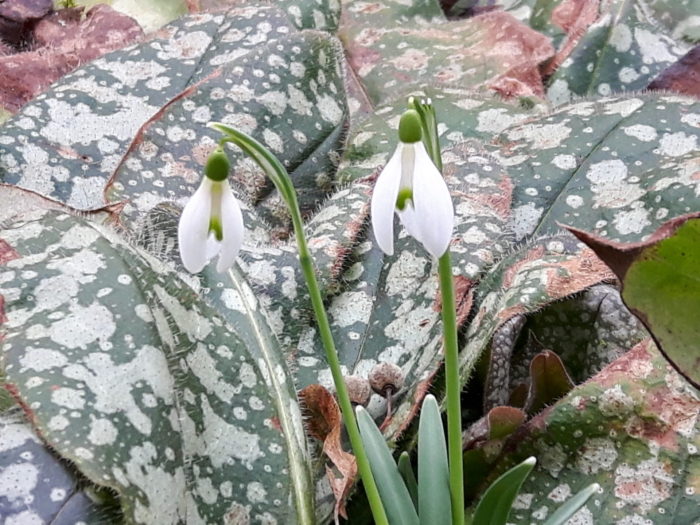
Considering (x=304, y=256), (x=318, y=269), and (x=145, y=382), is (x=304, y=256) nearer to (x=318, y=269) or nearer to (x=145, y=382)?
(x=145, y=382)

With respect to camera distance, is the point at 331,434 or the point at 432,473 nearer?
the point at 432,473

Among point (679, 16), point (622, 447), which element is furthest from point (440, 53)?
point (622, 447)

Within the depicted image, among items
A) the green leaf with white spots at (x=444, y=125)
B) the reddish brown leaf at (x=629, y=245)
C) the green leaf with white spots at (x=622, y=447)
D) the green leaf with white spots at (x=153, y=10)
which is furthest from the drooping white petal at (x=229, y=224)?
the green leaf with white spots at (x=153, y=10)

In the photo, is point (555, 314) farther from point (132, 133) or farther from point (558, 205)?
point (132, 133)

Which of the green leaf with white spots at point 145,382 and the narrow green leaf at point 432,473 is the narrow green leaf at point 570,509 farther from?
the green leaf with white spots at point 145,382

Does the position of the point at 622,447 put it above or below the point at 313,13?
below
